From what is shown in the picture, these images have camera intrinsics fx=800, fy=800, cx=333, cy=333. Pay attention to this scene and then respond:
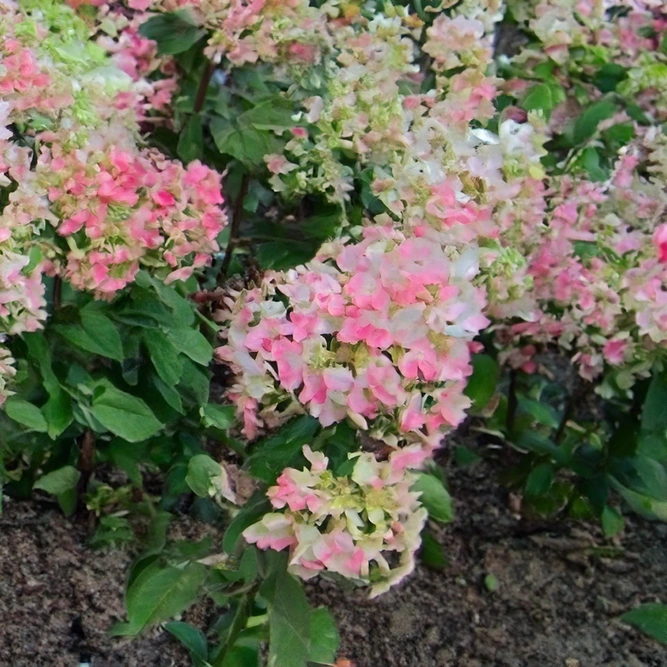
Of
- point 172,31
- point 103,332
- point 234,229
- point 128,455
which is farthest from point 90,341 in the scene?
point 172,31

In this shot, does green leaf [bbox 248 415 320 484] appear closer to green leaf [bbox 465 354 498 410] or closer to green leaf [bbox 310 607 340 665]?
green leaf [bbox 310 607 340 665]

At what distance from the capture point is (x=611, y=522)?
1.54m

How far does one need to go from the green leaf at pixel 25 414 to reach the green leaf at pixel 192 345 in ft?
0.62

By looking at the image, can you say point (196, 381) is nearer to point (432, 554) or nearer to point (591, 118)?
point (432, 554)

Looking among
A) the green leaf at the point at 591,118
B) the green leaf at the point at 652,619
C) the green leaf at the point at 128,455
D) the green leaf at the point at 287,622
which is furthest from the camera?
the green leaf at the point at 591,118

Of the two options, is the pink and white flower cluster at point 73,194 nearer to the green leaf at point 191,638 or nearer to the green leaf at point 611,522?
the green leaf at point 191,638

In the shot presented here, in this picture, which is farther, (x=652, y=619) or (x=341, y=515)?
(x=652, y=619)

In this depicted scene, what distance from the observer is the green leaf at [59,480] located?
48.9 inches

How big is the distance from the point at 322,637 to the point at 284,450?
1.02 feet

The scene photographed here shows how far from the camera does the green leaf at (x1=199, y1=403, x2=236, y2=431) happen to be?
41.8 inches

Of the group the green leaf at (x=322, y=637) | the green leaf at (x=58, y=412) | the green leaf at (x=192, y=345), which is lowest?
the green leaf at (x=322, y=637)

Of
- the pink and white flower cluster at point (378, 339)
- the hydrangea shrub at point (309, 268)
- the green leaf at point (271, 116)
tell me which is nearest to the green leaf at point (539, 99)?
the hydrangea shrub at point (309, 268)

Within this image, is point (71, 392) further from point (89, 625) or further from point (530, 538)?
point (530, 538)

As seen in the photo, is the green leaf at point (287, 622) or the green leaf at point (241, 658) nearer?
the green leaf at point (287, 622)
